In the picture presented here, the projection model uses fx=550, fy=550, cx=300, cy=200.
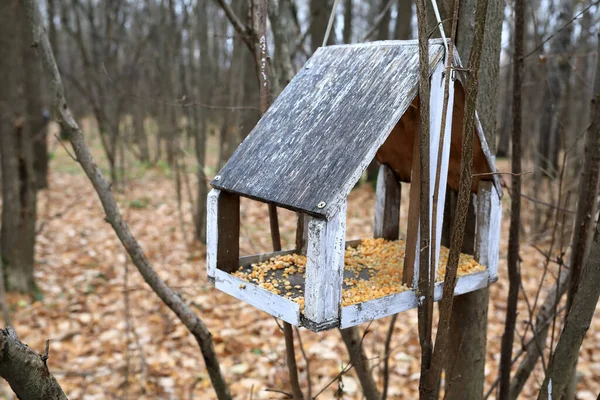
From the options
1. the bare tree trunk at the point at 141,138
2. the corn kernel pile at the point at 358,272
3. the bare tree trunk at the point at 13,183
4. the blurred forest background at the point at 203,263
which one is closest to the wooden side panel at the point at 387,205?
the corn kernel pile at the point at 358,272

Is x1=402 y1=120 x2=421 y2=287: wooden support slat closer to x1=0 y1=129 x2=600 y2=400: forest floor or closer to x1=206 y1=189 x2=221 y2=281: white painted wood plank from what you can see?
x1=206 y1=189 x2=221 y2=281: white painted wood plank

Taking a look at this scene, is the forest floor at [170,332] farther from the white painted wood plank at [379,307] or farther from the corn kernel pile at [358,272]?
the white painted wood plank at [379,307]

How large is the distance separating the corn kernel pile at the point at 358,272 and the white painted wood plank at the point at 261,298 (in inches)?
1.5

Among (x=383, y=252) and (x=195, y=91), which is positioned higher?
(x=195, y=91)

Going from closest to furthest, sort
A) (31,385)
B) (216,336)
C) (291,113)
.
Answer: (31,385), (291,113), (216,336)

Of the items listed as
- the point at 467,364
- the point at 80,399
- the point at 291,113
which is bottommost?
the point at 80,399

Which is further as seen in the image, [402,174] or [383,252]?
[402,174]

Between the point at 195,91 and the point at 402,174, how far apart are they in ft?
20.5

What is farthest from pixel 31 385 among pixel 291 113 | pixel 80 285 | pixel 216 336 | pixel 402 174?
pixel 80 285

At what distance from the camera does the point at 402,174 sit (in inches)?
103

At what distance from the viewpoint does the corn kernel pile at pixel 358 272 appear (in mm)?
1804

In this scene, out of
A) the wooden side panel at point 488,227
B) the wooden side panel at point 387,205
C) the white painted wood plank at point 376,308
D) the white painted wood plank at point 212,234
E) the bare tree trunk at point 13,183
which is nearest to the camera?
the white painted wood plank at point 376,308

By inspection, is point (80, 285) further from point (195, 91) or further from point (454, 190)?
point (454, 190)

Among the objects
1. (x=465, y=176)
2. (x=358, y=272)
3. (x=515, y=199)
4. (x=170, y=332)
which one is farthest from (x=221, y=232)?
(x=170, y=332)
